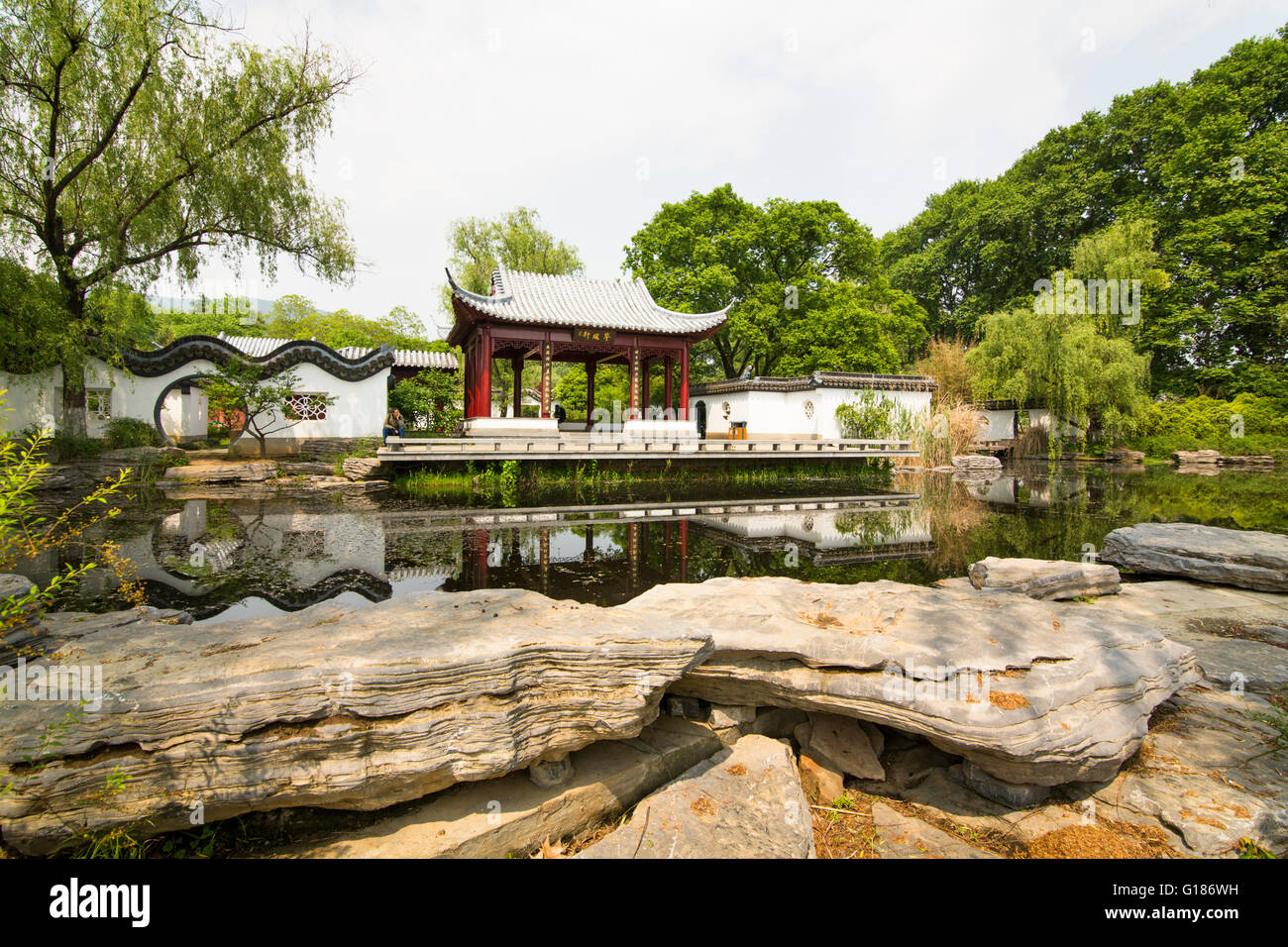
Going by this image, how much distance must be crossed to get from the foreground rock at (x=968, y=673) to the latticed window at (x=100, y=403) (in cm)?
1814

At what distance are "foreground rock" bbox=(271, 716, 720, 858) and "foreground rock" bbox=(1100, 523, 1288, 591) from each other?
608 cm

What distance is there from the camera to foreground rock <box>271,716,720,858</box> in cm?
221

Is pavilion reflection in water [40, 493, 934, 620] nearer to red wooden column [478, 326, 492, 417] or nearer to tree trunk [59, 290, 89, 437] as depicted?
tree trunk [59, 290, 89, 437]

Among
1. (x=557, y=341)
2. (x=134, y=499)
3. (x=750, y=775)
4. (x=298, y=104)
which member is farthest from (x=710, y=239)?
(x=750, y=775)

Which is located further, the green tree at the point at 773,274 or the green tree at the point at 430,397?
the green tree at the point at 773,274

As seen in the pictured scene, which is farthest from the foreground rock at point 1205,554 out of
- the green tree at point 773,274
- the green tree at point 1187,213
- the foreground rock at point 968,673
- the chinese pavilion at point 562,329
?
the green tree at point 1187,213

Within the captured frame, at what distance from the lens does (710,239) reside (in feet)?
80.2

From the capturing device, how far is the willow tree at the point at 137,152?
457 inches

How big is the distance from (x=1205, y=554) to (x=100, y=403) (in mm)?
21972

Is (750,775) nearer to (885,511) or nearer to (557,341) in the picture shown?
(885,511)

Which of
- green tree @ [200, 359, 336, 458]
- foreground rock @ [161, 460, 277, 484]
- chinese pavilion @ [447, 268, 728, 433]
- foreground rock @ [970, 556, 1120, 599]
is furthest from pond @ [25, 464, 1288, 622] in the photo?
chinese pavilion @ [447, 268, 728, 433]

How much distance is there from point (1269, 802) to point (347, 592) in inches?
240

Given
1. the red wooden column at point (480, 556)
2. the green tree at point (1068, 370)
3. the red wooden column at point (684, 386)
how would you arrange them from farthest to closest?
the green tree at point (1068, 370), the red wooden column at point (684, 386), the red wooden column at point (480, 556)

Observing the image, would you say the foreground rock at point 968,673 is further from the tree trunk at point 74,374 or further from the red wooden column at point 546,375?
the tree trunk at point 74,374
